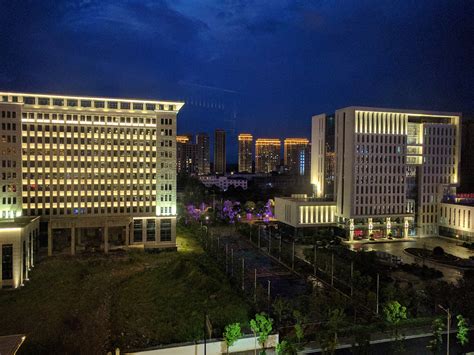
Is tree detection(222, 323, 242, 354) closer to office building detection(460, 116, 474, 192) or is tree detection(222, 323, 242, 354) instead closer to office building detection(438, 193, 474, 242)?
office building detection(438, 193, 474, 242)

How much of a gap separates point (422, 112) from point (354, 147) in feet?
31.1

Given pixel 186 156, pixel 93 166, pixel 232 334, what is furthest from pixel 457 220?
pixel 186 156

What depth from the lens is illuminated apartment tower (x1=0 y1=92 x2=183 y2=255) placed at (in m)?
32.2

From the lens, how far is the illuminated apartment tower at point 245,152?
455 feet

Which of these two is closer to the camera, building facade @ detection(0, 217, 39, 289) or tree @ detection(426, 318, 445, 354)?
tree @ detection(426, 318, 445, 354)

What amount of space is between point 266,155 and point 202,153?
26.2m

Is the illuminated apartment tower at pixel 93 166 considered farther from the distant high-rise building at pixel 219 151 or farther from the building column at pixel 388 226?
the distant high-rise building at pixel 219 151

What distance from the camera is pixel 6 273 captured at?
79.8 ft

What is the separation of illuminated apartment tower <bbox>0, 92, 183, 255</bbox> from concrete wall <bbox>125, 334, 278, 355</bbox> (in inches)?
810

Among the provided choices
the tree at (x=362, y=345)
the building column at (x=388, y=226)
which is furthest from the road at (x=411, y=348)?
the building column at (x=388, y=226)

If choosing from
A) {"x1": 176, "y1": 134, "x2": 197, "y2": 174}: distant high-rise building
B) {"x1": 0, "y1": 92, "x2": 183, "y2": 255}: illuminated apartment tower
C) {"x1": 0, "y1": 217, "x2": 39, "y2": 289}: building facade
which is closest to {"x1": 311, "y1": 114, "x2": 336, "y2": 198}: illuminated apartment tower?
{"x1": 0, "y1": 92, "x2": 183, "y2": 255}: illuminated apartment tower

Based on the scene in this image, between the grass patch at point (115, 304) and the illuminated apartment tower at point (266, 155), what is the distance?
11026 centimetres

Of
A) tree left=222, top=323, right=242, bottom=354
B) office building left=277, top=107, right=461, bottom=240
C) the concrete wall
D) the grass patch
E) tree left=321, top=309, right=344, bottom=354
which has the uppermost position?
office building left=277, top=107, right=461, bottom=240

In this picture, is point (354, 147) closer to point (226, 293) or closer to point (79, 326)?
point (226, 293)
